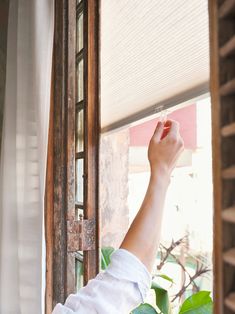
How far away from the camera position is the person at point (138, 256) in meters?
0.85

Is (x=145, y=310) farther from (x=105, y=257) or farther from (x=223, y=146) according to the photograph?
(x=223, y=146)

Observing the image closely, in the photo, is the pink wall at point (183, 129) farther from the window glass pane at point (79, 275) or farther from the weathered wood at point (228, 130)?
the weathered wood at point (228, 130)

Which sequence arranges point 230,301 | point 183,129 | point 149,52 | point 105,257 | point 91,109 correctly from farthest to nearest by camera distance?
point 183,129 → point 105,257 → point 91,109 → point 149,52 → point 230,301

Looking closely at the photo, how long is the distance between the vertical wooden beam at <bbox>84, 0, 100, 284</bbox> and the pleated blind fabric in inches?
1.2

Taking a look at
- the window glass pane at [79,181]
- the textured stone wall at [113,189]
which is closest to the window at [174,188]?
the textured stone wall at [113,189]

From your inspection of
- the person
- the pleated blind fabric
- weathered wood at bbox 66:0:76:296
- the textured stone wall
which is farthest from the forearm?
the textured stone wall

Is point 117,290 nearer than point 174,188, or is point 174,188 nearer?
point 117,290

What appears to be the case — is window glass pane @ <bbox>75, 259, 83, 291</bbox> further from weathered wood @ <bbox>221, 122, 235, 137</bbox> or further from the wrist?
weathered wood @ <bbox>221, 122, 235, 137</bbox>

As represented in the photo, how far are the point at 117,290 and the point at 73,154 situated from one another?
2.16 feet

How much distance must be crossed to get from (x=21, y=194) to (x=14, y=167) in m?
0.11

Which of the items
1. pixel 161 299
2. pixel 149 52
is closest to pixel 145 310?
pixel 161 299

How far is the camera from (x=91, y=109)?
4.37 ft

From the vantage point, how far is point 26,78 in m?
1.48

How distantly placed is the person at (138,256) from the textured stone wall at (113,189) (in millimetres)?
957
